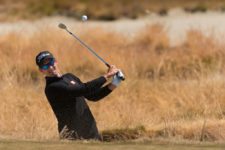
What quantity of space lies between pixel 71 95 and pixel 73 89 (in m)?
0.11

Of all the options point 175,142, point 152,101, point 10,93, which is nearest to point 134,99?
point 152,101

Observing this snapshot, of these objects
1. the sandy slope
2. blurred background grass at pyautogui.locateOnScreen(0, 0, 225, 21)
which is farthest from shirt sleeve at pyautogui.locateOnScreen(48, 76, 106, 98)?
blurred background grass at pyautogui.locateOnScreen(0, 0, 225, 21)

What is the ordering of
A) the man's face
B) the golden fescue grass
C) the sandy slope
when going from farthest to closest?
1. the sandy slope
2. the golden fescue grass
3. the man's face

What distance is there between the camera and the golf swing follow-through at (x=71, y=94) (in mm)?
7969

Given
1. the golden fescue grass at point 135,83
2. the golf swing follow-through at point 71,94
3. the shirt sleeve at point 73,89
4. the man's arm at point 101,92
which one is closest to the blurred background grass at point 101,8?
the golden fescue grass at point 135,83

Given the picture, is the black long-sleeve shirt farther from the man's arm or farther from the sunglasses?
the sunglasses

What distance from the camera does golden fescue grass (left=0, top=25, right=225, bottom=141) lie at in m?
10.2

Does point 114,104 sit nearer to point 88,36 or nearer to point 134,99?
point 134,99

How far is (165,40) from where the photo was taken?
746 inches

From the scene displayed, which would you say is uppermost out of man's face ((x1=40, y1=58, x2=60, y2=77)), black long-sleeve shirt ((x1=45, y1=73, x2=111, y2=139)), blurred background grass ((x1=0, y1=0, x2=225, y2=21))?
blurred background grass ((x1=0, y1=0, x2=225, y2=21))

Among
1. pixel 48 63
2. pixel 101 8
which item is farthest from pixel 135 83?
pixel 101 8

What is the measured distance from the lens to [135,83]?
1370 centimetres

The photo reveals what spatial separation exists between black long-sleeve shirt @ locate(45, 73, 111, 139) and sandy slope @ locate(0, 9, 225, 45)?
25.6 ft

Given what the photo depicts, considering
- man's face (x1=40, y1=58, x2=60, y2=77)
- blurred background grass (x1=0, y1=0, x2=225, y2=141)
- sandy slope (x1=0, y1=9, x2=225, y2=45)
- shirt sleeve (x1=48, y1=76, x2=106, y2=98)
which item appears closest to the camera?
shirt sleeve (x1=48, y1=76, x2=106, y2=98)
